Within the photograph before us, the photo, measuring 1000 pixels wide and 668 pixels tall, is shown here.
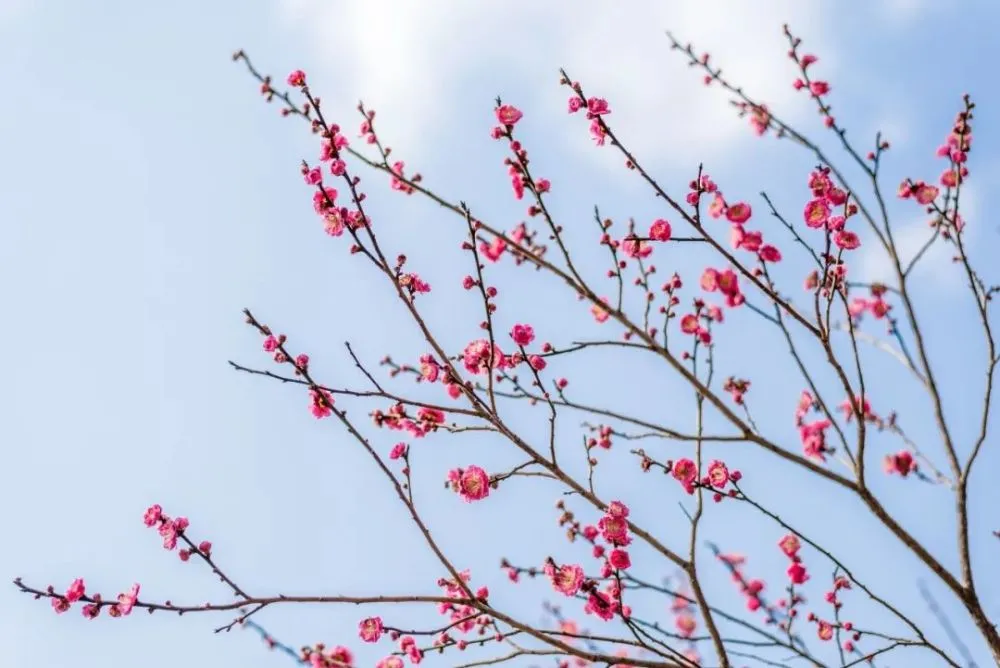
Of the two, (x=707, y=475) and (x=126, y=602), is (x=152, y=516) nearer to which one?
(x=126, y=602)

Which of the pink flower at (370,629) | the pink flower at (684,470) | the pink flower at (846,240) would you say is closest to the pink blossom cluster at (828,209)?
the pink flower at (846,240)

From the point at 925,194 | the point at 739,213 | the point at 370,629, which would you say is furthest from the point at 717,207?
the point at 370,629

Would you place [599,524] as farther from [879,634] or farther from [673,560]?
[879,634]

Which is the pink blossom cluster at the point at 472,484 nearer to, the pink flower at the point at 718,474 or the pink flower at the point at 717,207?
the pink flower at the point at 718,474

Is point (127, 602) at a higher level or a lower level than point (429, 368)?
lower

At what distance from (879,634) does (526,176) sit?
3022 mm

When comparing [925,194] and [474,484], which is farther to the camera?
[925,194]

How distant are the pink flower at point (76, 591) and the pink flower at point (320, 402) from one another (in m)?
1.39

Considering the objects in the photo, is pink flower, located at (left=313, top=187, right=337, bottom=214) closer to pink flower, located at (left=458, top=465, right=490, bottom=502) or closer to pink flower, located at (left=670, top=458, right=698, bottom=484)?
pink flower, located at (left=458, top=465, right=490, bottom=502)

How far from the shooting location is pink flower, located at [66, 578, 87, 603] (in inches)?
144

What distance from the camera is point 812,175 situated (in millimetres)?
4266

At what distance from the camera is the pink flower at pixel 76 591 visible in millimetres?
3660

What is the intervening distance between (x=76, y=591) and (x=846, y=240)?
432 cm

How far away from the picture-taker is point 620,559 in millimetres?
4238
